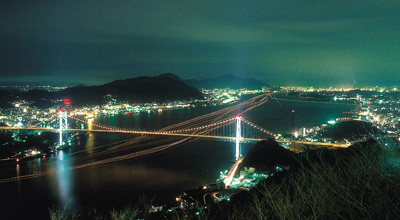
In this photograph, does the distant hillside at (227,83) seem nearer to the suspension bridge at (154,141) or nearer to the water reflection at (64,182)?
the suspension bridge at (154,141)

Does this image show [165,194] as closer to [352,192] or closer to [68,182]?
[68,182]

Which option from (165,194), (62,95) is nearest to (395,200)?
(165,194)

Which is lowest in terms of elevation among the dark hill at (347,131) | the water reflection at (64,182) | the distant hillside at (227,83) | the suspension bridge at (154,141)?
the water reflection at (64,182)

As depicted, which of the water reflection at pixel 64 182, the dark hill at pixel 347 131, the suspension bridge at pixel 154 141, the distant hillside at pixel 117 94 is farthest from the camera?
the distant hillside at pixel 117 94

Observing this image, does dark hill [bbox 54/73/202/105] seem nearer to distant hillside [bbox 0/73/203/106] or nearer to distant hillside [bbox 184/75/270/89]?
distant hillside [bbox 0/73/203/106]

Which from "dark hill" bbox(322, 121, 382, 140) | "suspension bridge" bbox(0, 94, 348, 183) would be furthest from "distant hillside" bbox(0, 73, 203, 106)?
"dark hill" bbox(322, 121, 382, 140)

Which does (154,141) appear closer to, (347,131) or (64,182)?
(64,182)

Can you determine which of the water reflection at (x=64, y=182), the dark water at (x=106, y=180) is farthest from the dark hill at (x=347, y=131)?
the water reflection at (x=64, y=182)
